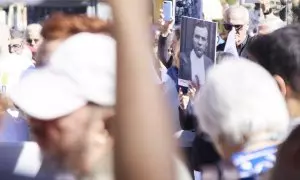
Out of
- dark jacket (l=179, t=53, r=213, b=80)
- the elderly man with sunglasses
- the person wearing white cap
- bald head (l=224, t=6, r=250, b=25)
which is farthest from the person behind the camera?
bald head (l=224, t=6, r=250, b=25)

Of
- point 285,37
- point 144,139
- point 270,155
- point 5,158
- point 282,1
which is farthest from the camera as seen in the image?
point 282,1

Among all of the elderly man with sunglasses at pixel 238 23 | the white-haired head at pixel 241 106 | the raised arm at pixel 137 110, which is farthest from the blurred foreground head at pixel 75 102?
the elderly man with sunglasses at pixel 238 23

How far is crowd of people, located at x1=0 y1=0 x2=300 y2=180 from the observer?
2.88 feet

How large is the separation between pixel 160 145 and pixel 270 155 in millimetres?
1077

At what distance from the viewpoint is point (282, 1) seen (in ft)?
20.6

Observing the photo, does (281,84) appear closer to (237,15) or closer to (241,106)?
(241,106)

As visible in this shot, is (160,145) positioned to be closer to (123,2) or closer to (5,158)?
(123,2)

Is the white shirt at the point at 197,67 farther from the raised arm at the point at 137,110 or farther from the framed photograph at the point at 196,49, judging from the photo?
the raised arm at the point at 137,110

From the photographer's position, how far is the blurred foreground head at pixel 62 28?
147 cm

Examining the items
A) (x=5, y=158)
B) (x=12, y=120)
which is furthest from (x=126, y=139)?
(x=12, y=120)

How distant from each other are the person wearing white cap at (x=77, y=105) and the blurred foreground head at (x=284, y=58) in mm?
1045

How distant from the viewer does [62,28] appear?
159 cm

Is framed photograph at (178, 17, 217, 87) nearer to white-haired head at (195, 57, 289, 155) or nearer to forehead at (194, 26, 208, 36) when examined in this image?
forehead at (194, 26, 208, 36)

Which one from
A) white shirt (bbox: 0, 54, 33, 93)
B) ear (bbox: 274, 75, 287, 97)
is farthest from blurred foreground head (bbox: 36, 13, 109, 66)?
white shirt (bbox: 0, 54, 33, 93)
